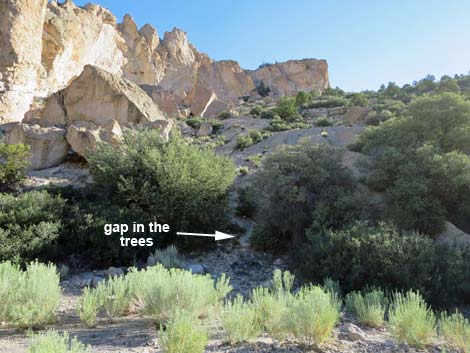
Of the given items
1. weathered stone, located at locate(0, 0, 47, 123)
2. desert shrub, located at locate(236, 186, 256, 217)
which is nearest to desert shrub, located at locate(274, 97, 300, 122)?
desert shrub, located at locate(236, 186, 256, 217)

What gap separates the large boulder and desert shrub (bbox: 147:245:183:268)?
682 centimetres

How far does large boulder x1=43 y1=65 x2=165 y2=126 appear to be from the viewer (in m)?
13.2

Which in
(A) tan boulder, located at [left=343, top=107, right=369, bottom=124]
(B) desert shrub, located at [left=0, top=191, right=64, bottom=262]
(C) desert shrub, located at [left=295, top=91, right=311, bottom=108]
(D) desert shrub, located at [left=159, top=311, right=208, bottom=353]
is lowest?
(D) desert shrub, located at [left=159, top=311, right=208, bottom=353]

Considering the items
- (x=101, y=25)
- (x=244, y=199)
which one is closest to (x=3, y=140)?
(x=244, y=199)

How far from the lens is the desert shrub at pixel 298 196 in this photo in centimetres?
784

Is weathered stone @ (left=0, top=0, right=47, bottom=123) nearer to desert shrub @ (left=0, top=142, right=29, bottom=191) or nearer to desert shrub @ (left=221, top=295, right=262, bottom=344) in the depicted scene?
desert shrub @ (left=0, top=142, right=29, bottom=191)

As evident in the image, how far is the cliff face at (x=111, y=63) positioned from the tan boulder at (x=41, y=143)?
957 centimetres

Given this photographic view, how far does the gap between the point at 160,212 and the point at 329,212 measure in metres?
3.90

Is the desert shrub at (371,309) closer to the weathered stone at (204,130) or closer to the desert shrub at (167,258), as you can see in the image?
the desert shrub at (167,258)

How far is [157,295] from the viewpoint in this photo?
160 inches

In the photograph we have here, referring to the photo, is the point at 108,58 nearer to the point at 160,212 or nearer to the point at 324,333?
the point at 160,212

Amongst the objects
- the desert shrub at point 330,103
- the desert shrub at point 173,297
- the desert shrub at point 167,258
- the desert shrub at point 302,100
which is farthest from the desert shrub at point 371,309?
the desert shrub at point 302,100

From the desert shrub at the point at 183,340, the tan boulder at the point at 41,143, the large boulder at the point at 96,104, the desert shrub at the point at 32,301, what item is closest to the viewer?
the desert shrub at the point at 183,340

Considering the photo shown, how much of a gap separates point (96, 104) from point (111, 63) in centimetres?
2686
